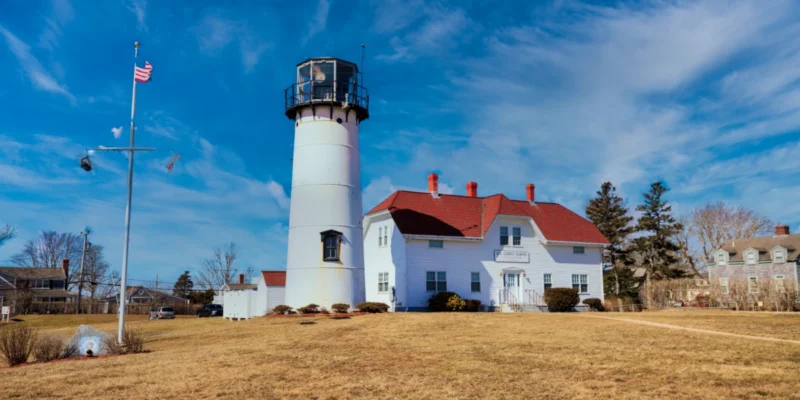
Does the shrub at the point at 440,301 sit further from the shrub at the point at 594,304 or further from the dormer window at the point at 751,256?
the dormer window at the point at 751,256

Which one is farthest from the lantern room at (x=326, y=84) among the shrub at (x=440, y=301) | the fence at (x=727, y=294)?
the fence at (x=727, y=294)

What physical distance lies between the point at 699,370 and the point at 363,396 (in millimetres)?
6818

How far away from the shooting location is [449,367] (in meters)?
14.1

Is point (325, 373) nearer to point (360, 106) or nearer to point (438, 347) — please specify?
point (438, 347)

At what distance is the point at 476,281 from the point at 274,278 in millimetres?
13998

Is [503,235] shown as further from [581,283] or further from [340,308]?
[340,308]

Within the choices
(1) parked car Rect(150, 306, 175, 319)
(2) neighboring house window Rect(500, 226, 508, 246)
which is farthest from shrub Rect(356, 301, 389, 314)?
(1) parked car Rect(150, 306, 175, 319)

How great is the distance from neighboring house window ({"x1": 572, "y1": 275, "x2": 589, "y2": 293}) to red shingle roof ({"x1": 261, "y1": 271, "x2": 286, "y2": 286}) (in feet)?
60.9

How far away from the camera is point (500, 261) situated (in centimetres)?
3769

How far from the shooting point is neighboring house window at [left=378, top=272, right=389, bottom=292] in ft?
119

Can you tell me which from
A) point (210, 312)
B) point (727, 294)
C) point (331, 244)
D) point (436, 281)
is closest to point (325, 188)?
point (331, 244)

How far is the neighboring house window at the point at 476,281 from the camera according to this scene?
3675 centimetres

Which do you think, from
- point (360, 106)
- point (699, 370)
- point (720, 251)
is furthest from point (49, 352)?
A: point (720, 251)

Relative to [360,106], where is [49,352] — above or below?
below
